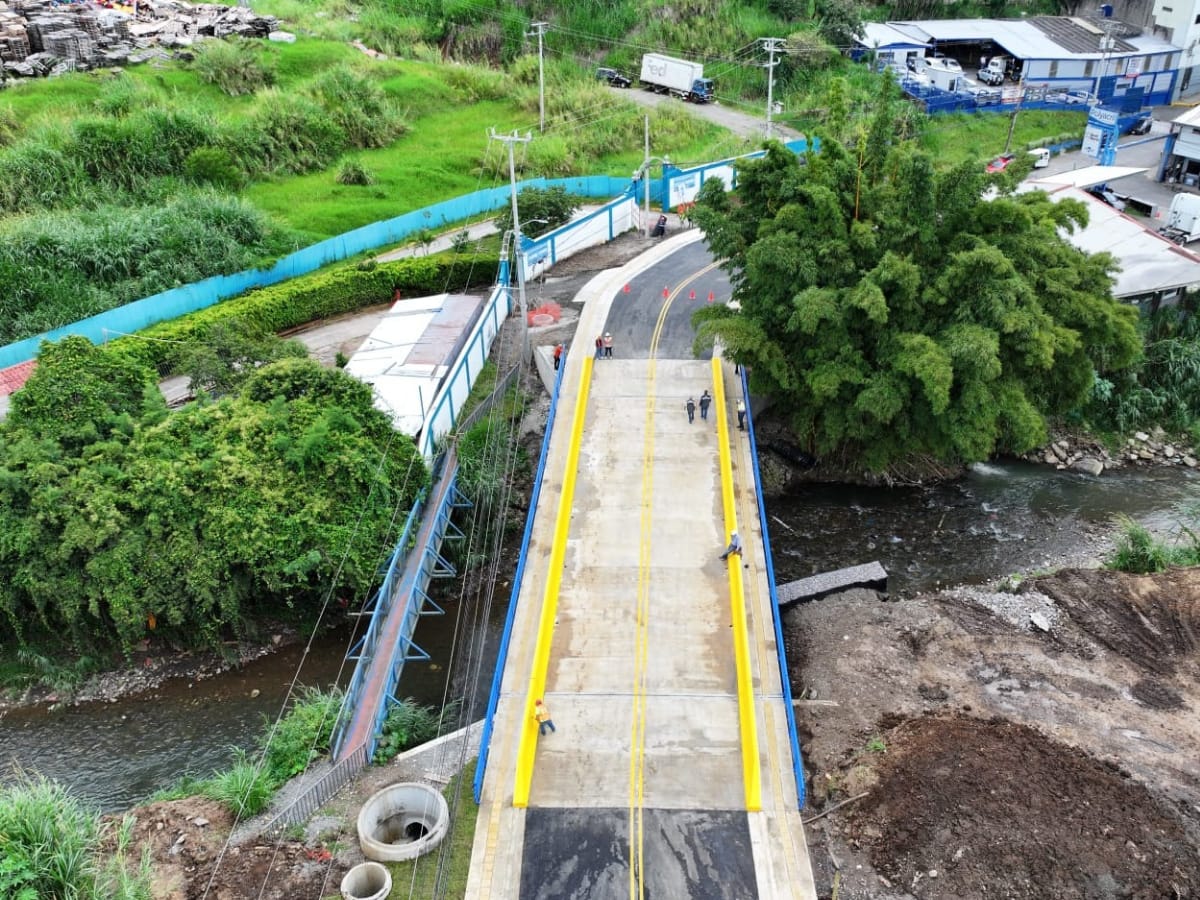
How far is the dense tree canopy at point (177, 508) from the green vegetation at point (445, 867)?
882 centimetres

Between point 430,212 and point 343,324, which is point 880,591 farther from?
point 430,212

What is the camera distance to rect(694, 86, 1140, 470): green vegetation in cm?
2567

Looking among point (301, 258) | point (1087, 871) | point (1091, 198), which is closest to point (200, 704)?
point (1087, 871)

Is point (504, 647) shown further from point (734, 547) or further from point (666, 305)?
point (666, 305)

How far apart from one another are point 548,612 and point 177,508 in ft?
36.4

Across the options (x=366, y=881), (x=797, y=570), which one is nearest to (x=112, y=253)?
(x=797, y=570)

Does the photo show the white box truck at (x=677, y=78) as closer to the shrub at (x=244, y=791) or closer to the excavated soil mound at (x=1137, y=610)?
the excavated soil mound at (x=1137, y=610)

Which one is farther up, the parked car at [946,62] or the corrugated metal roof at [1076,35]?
the corrugated metal roof at [1076,35]

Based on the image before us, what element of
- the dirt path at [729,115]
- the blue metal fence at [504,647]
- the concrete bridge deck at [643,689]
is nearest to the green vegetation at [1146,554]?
the concrete bridge deck at [643,689]

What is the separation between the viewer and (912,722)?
1942cm

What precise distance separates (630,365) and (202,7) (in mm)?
51567

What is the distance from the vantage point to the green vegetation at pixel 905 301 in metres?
25.7

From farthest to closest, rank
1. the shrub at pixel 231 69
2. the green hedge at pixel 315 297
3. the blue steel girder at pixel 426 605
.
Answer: the shrub at pixel 231 69, the green hedge at pixel 315 297, the blue steel girder at pixel 426 605

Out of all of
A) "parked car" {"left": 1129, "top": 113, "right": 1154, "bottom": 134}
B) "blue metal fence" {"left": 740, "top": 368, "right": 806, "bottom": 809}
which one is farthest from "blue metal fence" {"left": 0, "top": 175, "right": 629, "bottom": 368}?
"parked car" {"left": 1129, "top": 113, "right": 1154, "bottom": 134}
